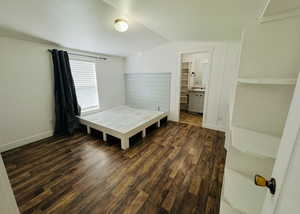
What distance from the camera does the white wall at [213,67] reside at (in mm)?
2736

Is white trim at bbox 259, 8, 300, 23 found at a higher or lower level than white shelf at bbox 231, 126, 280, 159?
higher

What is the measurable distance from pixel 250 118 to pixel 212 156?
140cm

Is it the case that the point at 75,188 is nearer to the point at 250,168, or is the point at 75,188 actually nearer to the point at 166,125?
the point at 250,168

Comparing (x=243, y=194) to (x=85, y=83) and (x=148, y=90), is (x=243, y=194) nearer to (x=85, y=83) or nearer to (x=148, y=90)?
(x=148, y=90)

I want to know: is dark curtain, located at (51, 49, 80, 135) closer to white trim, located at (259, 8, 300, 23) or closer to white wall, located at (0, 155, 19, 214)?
white wall, located at (0, 155, 19, 214)

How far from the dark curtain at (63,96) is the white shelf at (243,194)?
3.12 metres

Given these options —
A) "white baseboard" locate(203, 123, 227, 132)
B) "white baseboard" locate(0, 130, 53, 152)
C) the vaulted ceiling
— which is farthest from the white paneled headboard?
"white baseboard" locate(0, 130, 53, 152)

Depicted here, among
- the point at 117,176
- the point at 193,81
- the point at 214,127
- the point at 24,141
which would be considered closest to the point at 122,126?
the point at 117,176

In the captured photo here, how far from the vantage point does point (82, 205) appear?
130cm

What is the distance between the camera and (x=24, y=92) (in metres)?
2.34

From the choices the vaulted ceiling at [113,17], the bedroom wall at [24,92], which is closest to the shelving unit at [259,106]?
the vaulted ceiling at [113,17]

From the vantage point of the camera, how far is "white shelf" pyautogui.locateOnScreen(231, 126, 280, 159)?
0.76m

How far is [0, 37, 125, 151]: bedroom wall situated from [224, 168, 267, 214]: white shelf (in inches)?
132

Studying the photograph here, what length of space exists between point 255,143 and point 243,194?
0.37m
